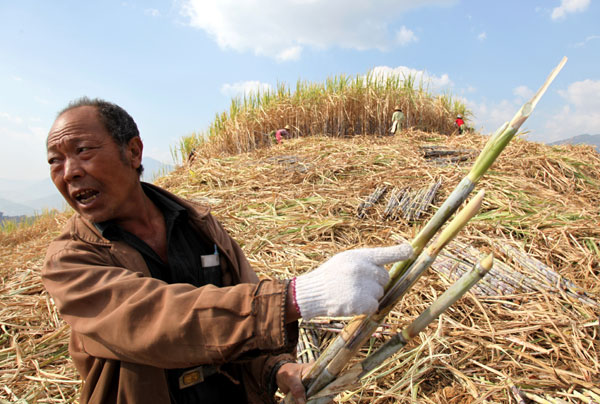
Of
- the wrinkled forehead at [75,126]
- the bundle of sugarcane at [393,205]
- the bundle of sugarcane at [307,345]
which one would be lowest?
the bundle of sugarcane at [307,345]

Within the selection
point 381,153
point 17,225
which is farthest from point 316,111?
point 17,225

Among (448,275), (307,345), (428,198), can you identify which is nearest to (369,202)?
(428,198)

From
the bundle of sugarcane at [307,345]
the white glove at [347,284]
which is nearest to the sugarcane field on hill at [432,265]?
the bundle of sugarcane at [307,345]

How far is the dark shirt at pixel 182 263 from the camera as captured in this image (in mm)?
1143

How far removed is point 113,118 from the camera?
121cm

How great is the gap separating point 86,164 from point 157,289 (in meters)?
0.53

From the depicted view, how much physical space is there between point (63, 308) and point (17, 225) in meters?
8.01

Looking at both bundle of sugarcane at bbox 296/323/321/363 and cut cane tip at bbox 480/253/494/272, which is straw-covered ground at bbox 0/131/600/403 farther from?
cut cane tip at bbox 480/253/494/272

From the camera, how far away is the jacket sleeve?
0.79 metres

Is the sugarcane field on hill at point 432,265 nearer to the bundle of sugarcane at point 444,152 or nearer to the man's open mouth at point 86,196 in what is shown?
the bundle of sugarcane at point 444,152

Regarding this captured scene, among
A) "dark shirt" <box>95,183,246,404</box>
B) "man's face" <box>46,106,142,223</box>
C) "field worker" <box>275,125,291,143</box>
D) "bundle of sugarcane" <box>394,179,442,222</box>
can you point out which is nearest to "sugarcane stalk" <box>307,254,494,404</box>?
"dark shirt" <box>95,183,246,404</box>

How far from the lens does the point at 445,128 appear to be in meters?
12.4

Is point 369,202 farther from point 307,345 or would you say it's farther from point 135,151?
point 135,151

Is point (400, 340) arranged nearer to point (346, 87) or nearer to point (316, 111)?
point (316, 111)
